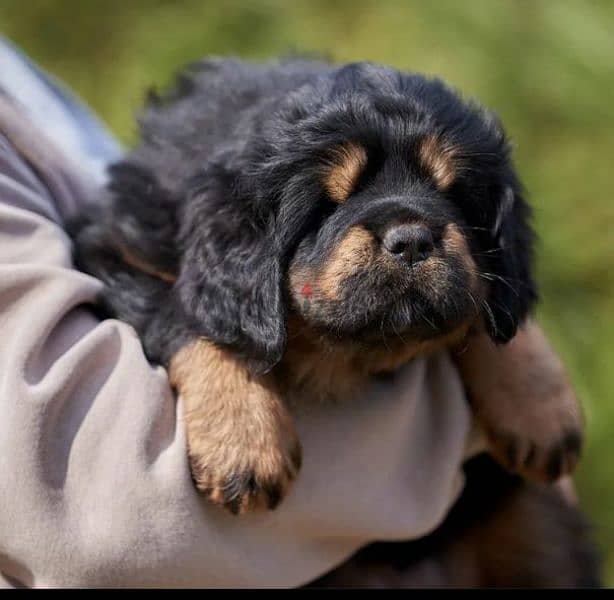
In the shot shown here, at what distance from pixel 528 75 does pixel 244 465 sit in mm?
3917

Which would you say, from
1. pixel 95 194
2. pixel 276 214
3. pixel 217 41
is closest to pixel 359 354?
pixel 276 214

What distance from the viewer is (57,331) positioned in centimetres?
232

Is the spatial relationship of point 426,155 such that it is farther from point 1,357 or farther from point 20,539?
point 20,539

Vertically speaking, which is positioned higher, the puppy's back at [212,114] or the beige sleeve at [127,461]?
the puppy's back at [212,114]

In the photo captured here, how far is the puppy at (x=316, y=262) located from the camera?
2.25 meters

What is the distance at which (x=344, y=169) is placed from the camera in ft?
7.45

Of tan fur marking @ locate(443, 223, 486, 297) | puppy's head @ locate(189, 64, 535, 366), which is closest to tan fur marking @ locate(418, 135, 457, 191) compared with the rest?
puppy's head @ locate(189, 64, 535, 366)

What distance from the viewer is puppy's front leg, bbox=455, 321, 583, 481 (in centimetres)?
264

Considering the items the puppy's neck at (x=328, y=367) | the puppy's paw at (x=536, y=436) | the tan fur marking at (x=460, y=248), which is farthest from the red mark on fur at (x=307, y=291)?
the puppy's paw at (x=536, y=436)

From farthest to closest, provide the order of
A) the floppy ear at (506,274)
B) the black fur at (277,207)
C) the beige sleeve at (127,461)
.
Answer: the floppy ear at (506,274), the black fur at (277,207), the beige sleeve at (127,461)

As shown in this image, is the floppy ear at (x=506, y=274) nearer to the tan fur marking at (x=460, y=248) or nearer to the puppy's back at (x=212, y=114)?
the tan fur marking at (x=460, y=248)

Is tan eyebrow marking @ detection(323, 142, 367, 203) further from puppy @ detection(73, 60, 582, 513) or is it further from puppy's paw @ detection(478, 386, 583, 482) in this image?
puppy's paw @ detection(478, 386, 583, 482)

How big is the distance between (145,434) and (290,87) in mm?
953

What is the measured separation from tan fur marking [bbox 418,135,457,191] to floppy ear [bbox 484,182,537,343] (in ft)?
0.59
